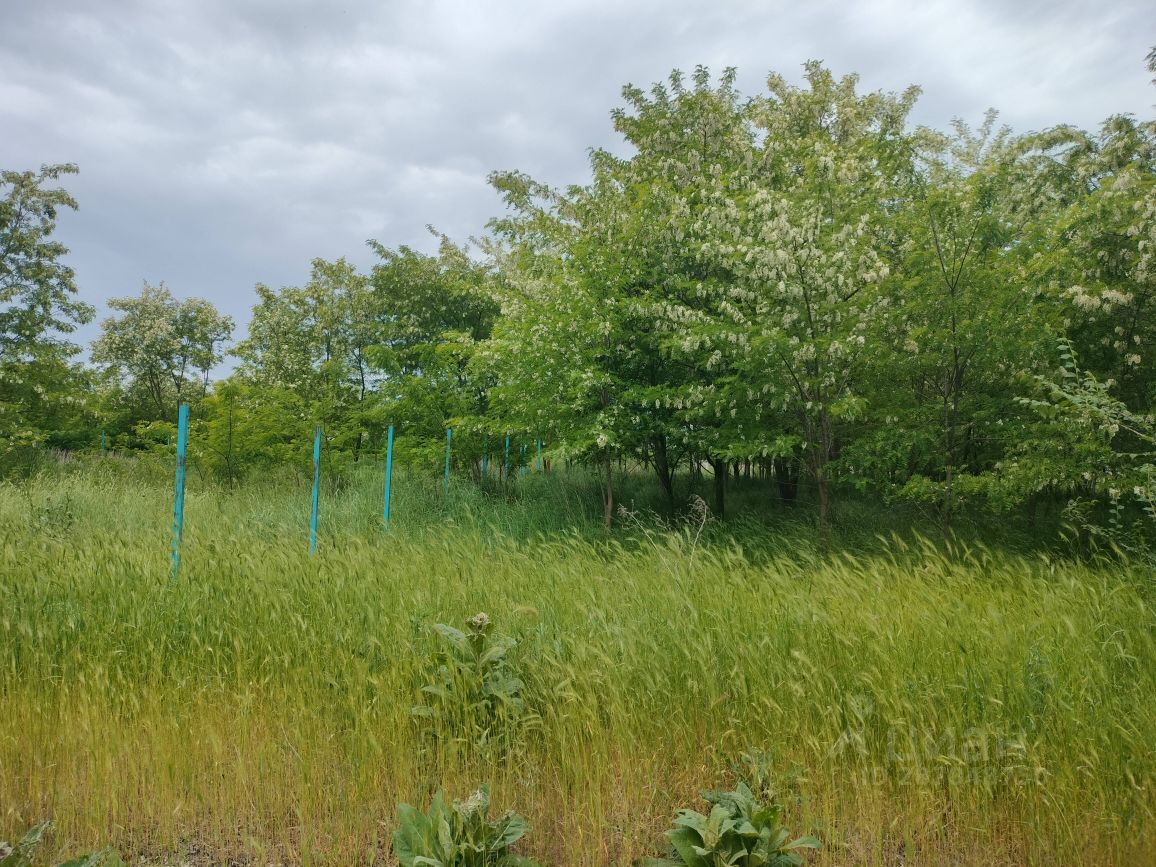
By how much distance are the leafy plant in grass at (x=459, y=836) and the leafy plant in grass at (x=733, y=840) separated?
1.67ft

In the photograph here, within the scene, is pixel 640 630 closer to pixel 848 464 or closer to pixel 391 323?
pixel 848 464

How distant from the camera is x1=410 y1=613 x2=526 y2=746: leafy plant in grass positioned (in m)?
3.23

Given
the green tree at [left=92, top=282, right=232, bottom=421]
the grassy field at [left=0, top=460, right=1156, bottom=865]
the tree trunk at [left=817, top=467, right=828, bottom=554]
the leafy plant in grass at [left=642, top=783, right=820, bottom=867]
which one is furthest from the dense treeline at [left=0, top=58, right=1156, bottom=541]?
the green tree at [left=92, top=282, right=232, bottom=421]

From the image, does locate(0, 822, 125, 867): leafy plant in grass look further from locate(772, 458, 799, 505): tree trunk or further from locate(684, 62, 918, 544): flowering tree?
locate(772, 458, 799, 505): tree trunk

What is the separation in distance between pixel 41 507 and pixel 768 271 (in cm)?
957

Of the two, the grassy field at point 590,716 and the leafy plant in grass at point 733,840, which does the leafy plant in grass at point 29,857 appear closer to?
the grassy field at point 590,716

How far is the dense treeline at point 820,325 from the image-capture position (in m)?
7.26

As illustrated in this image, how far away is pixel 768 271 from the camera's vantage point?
24.7 feet

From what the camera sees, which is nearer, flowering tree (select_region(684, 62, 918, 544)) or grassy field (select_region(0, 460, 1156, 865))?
grassy field (select_region(0, 460, 1156, 865))

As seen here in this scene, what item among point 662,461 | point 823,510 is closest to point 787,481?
point 662,461

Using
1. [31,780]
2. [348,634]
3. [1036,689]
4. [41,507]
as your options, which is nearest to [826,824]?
[1036,689]

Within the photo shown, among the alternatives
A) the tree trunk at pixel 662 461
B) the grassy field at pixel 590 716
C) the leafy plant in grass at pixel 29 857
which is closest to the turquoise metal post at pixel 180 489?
the grassy field at pixel 590 716

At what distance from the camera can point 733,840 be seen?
236 cm

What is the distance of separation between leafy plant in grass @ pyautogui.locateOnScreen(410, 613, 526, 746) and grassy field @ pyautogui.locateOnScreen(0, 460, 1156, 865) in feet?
0.26
